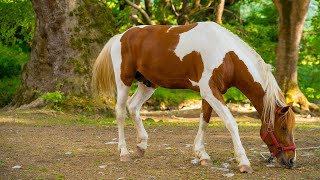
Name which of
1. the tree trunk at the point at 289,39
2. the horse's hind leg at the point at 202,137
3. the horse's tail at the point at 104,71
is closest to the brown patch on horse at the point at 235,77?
the horse's hind leg at the point at 202,137

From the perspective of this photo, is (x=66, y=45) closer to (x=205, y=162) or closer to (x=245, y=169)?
(x=205, y=162)

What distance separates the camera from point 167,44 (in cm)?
719

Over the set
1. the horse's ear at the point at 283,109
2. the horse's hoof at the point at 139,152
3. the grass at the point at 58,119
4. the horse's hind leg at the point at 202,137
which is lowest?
the grass at the point at 58,119

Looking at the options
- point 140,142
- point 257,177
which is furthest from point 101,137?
point 257,177

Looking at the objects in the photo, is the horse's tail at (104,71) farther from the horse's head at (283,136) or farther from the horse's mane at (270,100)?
the horse's head at (283,136)

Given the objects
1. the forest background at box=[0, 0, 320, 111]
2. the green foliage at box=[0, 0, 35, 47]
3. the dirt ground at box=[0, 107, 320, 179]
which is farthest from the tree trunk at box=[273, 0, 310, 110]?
the green foliage at box=[0, 0, 35, 47]

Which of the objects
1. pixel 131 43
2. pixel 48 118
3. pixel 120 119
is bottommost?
pixel 48 118

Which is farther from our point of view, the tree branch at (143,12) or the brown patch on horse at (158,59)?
the tree branch at (143,12)

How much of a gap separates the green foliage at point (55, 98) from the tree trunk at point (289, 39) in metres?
7.17

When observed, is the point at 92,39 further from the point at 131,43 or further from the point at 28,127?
the point at 131,43

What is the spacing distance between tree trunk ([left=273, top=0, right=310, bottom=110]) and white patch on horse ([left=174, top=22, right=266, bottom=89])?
10.3 metres

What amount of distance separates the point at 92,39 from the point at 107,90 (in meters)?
5.72

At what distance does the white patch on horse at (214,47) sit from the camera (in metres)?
6.63

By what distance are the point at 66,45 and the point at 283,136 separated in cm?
807
